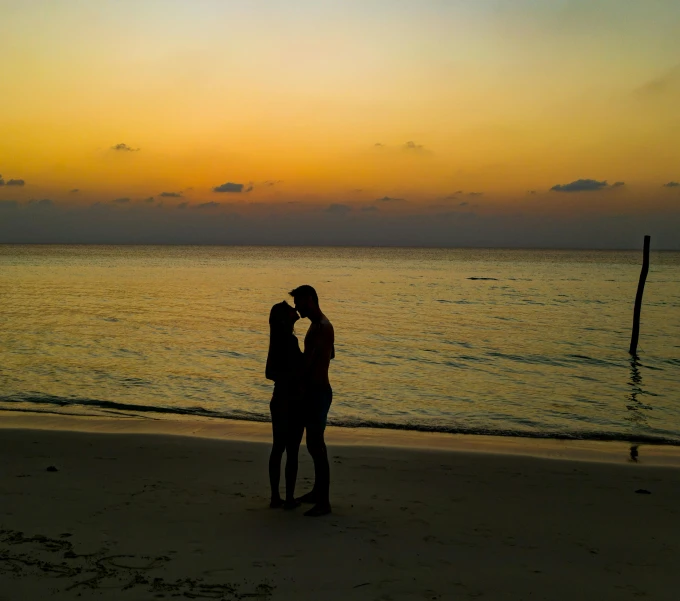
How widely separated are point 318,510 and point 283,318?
214cm

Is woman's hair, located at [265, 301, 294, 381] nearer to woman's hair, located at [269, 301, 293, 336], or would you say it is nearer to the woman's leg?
woman's hair, located at [269, 301, 293, 336]

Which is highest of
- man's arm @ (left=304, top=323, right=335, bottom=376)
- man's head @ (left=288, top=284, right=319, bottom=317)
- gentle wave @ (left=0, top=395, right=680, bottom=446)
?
man's head @ (left=288, top=284, right=319, bottom=317)

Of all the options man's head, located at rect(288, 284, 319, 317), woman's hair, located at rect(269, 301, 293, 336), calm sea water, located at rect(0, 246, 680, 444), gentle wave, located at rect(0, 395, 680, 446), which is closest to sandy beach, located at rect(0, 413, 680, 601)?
gentle wave, located at rect(0, 395, 680, 446)

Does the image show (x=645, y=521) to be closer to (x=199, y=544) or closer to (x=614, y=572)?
(x=614, y=572)

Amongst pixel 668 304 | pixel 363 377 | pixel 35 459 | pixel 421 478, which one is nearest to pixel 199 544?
pixel 421 478

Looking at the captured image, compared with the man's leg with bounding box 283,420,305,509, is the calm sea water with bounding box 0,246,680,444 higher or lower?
lower

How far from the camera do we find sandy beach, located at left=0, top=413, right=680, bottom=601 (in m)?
5.06

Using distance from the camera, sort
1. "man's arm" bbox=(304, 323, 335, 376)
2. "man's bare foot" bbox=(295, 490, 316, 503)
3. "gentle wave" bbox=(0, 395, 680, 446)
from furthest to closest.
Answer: "gentle wave" bbox=(0, 395, 680, 446)
"man's bare foot" bbox=(295, 490, 316, 503)
"man's arm" bbox=(304, 323, 335, 376)

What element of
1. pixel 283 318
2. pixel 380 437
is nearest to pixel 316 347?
pixel 283 318

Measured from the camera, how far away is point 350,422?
12539 millimetres

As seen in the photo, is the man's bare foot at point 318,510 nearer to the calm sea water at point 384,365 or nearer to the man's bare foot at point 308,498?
the man's bare foot at point 308,498

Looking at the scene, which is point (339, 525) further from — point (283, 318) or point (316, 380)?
point (283, 318)

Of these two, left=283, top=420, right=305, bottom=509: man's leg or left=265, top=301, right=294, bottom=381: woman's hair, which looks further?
left=283, top=420, right=305, bottom=509: man's leg

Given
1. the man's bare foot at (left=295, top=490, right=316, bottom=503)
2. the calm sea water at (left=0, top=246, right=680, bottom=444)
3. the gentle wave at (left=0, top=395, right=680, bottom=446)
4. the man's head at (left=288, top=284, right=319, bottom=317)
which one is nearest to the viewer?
the man's head at (left=288, top=284, right=319, bottom=317)
